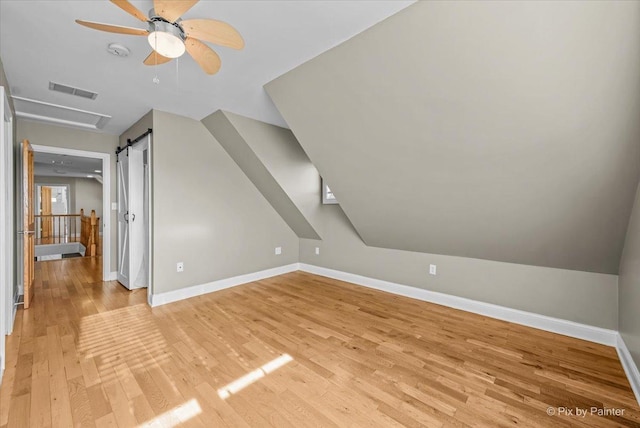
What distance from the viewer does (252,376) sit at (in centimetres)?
192

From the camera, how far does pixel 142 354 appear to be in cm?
220

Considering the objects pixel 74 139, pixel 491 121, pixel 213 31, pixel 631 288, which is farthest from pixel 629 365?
pixel 74 139

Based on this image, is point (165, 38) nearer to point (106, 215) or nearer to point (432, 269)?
point (432, 269)

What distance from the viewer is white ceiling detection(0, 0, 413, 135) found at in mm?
1639

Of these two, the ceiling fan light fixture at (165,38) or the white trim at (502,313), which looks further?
the white trim at (502,313)

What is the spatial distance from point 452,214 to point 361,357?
5.43 ft

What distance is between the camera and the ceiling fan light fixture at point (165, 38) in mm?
1507

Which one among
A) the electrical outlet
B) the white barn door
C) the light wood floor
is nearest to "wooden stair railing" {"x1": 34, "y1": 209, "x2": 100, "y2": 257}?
the white barn door

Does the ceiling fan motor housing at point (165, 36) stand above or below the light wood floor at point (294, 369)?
above

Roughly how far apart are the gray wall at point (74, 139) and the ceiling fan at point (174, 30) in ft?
11.0

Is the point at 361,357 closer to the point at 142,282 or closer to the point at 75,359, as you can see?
the point at 75,359

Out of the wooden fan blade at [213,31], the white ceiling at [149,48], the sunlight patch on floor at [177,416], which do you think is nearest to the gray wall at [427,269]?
the white ceiling at [149,48]

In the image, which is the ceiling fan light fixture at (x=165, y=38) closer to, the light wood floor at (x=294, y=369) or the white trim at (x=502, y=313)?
the light wood floor at (x=294, y=369)

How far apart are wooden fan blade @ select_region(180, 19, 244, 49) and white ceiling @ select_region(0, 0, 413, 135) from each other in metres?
0.20
